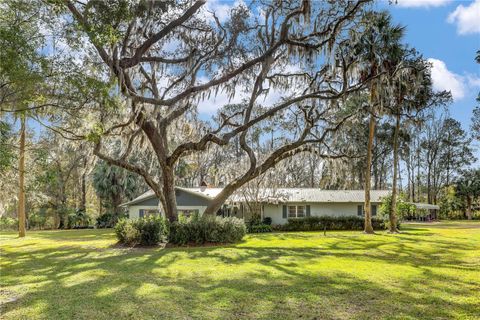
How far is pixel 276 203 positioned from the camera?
2792 cm

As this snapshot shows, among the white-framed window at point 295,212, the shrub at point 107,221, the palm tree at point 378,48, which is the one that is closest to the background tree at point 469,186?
the white-framed window at point 295,212

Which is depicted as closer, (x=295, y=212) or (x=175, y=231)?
(x=175, y=231)

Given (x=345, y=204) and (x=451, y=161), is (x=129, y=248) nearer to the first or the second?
(x=345, y=204)

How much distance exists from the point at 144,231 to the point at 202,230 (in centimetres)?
235

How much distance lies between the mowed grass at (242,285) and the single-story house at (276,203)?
43.1 feet

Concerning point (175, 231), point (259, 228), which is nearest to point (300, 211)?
point (259, 228)

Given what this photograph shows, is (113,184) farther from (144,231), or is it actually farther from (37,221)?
(144,231)

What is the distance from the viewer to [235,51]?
14.8 metres

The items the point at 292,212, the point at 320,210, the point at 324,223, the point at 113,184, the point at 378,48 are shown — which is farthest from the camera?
the point at 113,184

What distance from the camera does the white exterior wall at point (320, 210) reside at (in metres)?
29.2

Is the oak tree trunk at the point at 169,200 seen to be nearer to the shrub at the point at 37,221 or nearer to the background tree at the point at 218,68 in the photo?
the background tree at the point at 218,68

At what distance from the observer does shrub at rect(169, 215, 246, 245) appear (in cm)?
1636

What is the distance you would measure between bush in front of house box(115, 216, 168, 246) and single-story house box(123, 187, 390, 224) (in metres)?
10.0

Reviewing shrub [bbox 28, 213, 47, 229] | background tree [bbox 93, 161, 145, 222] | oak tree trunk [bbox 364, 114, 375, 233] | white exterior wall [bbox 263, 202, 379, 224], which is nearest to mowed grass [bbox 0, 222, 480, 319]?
oak tree trunk [bbox 364, 114, 375, 233]
